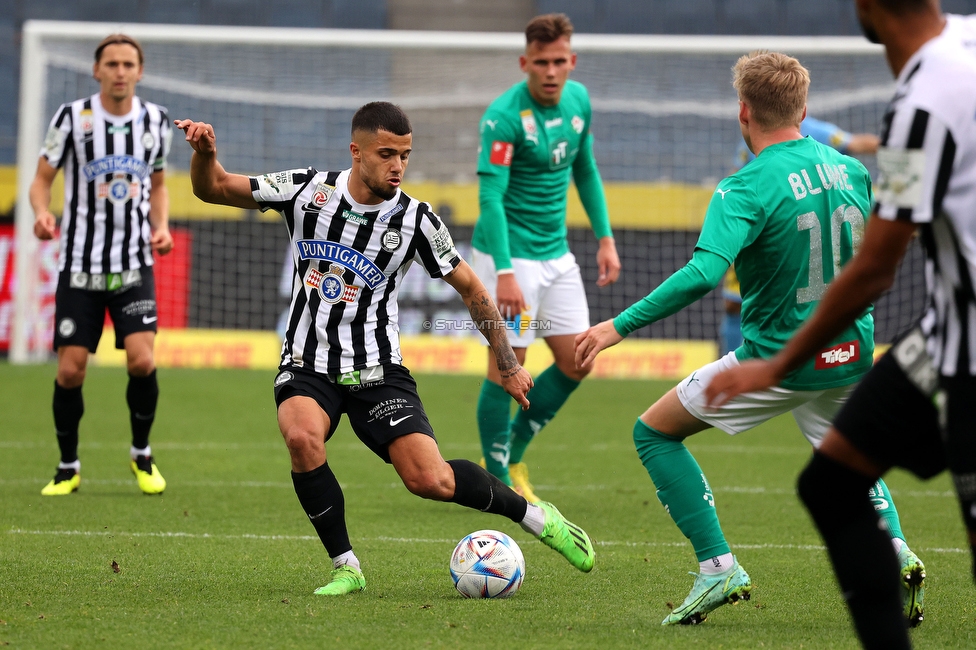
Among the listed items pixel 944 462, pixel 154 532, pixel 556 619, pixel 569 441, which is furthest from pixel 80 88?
pixel 944 462

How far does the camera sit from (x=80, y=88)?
13859mm

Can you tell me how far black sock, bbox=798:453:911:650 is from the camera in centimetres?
268

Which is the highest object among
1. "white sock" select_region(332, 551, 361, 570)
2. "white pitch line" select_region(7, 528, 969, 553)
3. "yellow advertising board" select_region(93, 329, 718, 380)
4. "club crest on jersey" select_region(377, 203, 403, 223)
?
"club crest on jersey" select_region(377, 203, 403, 223)

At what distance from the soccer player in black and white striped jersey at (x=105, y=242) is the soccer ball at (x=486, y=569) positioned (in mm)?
2876

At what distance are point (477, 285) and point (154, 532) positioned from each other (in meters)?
2.08

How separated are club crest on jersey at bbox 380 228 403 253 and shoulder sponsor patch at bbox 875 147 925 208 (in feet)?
7.68

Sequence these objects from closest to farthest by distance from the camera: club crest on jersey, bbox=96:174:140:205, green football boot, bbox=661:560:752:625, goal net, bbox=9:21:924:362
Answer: green football boot, bbox=661:560:752:625 < club crest on jersey, bbox=96:174:140:205 < goal net, bbox=9:21:924:362

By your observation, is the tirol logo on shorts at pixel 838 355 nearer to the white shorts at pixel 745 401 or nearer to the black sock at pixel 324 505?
the white shorts at pixel 745 401

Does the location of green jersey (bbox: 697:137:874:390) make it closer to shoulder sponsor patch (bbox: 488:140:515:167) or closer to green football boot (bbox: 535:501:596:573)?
green football boot (bbox: 535:501:596:573)

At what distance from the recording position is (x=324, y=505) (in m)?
4.21

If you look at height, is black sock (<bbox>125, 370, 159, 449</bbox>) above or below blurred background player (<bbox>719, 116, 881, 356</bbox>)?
below

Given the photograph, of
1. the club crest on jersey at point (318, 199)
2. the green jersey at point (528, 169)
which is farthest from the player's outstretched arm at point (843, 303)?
the green jersey at point (528, 169)

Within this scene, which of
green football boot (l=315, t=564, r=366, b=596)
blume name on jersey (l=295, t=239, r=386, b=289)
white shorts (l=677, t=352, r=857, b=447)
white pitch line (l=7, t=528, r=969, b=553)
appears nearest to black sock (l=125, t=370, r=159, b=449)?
white pitch line (l=7, t=528, r=969, b=553)

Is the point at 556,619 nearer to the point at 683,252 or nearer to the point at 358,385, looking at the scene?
the point at 358,385
